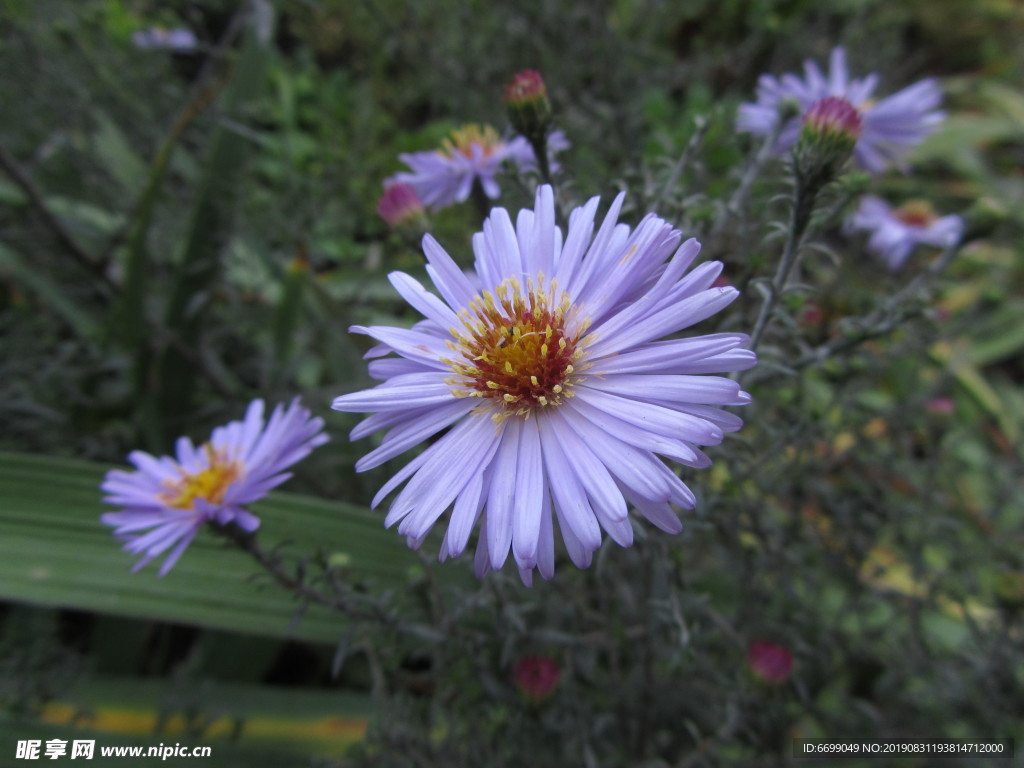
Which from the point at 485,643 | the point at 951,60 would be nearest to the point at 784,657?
the point at 485,643

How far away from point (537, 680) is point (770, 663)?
369mm

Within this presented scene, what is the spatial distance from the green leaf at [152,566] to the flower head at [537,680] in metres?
0.37

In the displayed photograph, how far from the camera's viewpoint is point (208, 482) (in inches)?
42.5

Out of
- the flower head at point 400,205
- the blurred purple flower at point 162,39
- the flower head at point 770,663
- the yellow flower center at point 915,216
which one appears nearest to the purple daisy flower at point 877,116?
the yellow flower center at point 915,216

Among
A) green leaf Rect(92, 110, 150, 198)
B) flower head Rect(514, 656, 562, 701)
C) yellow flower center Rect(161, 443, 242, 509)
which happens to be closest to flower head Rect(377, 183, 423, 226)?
yellow flower center Rect(161, 443, 242, 509)

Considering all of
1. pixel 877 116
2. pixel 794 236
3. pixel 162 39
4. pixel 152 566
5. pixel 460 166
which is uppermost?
pixel 162 39

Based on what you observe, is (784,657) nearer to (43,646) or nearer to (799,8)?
(43,646)

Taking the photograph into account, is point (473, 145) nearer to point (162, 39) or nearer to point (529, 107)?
point (529, 107)

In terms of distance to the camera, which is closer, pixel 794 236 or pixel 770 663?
pixel 794 236

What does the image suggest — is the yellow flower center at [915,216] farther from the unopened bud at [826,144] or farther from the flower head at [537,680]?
the flower head at [537,680]

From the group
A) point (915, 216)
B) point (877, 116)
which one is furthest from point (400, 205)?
point (915, 216)

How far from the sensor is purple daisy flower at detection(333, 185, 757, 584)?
2.07ft

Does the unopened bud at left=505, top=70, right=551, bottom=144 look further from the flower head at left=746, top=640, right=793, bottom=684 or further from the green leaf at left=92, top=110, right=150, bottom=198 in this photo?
the green leaf at left=92, top=110, right=150, bottom=198

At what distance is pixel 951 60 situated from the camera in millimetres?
3760
